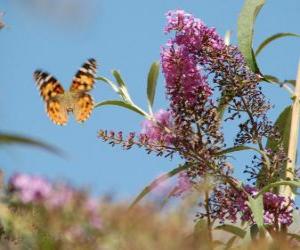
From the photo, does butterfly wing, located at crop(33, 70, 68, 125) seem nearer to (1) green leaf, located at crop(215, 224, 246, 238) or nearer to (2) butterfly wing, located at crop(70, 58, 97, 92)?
(2) butterfly wing, located at crop(70, 58, 97, 92)

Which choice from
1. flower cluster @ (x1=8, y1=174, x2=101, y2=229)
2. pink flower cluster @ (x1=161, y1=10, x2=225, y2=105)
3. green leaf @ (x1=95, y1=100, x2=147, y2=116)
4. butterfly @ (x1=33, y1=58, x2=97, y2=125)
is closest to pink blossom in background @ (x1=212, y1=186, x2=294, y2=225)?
pink flower cluster @ (x1=161, y1=10, x2=225, y2=105)

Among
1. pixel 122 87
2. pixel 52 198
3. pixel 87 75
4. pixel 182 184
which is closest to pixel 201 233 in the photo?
pixel 182 184

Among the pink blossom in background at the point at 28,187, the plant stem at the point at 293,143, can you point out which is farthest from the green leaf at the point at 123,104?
the pink blossom in background at the point at 28,187

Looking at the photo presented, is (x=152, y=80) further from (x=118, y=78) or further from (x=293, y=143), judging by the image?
(x=293, y=143)

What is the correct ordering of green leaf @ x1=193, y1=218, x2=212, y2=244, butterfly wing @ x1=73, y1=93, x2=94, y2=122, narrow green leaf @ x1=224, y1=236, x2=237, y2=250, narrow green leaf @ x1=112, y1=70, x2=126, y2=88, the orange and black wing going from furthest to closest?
the orange and black wing → butterfly wing @ x1=73, y1=93, x2=94, y2=122 → narrow green leaf @ x1=112, y1=70, x2=126, y2=88 → narrow green leaf @ x1=224, y1=236, x2=237, y2=250 → green leaf @ x1=193, y1=218, x2=212, y2=244

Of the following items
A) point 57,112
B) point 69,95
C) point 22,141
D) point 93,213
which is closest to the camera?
point 22,141
